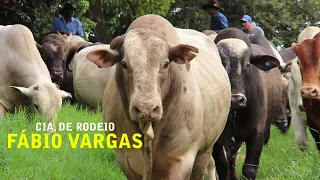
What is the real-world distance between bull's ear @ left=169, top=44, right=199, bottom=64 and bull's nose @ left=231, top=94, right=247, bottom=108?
81.7 inches

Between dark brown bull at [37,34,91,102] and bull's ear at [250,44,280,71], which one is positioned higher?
bull's ear at [250,44,280,71]

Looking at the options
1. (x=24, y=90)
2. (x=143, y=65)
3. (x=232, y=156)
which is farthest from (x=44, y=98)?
(x=143, y=65)

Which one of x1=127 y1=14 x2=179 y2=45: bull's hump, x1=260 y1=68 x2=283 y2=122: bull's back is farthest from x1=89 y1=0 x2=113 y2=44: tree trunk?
x1=127 y1=14 x2=179 y2=45: bull's hump

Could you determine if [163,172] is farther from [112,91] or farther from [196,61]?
[196,61]

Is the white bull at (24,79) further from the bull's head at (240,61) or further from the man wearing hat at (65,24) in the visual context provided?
the man wearing hat at (65,24)

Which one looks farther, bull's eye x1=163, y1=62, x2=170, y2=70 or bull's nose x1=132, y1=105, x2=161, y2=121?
bull's eye x1=163, y1=62, x2=170, y2=70

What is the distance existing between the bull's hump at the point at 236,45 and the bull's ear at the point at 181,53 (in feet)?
7.85

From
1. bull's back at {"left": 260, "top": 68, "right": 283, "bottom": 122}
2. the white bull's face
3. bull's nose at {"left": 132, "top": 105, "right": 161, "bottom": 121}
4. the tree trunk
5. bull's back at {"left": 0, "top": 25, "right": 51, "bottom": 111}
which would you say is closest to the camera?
bull's nose at {"left": 132, "top": 105, "right": 161, "bottom": 121}

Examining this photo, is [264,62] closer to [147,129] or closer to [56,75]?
[147,129]

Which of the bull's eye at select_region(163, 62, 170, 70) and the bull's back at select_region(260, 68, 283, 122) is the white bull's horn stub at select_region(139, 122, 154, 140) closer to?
the bull's eye at select_region(163, 62, 170, 70)

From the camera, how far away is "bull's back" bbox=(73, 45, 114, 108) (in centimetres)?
1048

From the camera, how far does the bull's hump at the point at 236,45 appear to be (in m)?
7.21

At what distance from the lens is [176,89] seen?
5016mm

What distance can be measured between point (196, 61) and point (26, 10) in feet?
32.6
